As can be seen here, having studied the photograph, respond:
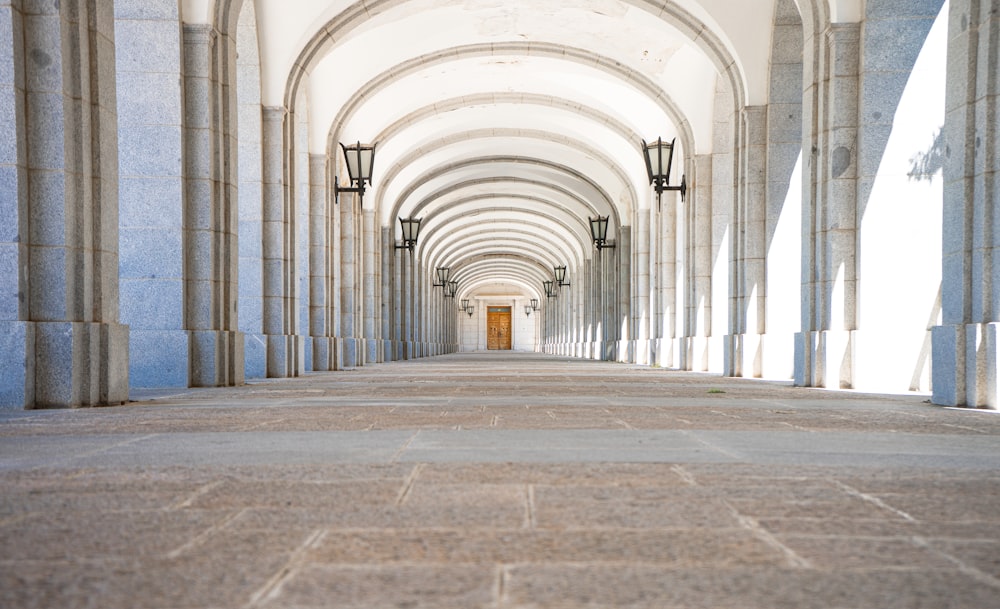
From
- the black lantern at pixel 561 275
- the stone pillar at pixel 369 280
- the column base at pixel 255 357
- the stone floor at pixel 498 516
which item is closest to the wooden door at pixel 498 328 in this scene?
the black lantern at pixel 561 275

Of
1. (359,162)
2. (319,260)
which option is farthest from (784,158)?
(319,260)

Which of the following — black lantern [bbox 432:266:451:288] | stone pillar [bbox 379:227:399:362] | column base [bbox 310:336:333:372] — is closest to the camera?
column base [bbox 310:336:333:372]

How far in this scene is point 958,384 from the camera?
21.5ft

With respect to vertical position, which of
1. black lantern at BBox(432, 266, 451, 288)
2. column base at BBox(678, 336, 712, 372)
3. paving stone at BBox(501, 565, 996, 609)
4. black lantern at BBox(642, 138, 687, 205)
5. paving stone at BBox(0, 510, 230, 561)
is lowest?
column base at BBox(678, 336, 712, 372)

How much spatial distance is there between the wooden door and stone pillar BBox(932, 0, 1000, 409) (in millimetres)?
78259

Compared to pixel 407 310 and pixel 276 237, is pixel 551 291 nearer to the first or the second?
pixel 407 310

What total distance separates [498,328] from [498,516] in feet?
277

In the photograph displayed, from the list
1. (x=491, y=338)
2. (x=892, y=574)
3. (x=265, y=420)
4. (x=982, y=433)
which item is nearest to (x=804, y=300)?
(x=982, y=433)

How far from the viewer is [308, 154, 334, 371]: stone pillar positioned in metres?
16.5

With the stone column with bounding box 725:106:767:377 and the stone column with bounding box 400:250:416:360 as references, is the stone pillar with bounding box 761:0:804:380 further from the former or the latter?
the stone column with bounding box 400:250:416:360

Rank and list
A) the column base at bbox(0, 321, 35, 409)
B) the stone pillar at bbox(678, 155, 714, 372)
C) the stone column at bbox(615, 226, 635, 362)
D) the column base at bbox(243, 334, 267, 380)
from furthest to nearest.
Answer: the stone column at bbox(615, 226, 635, 362) → the stone pillar at bbox(678, 155, 714, 372) → the column base at bbox(243, 334, 267, 380) → the column base at bbox(0, 321, 35, 409)

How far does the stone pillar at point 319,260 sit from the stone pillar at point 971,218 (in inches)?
447

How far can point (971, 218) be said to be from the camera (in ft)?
21.9

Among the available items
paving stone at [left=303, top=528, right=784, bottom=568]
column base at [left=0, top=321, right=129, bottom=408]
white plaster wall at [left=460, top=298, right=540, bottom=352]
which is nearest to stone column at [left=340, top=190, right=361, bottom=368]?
column base at [left=0, top=321, right=129, bottom=408]
